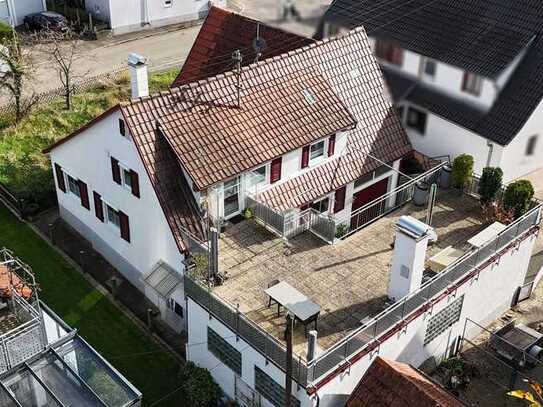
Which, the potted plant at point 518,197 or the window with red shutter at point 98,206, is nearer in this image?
the potted plant at point 518,197

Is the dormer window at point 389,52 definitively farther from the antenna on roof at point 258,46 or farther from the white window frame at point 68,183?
the white window frame at point 68,183

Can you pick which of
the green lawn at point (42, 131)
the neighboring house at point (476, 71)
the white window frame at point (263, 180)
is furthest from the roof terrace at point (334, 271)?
the green lawn at point (42, 131)

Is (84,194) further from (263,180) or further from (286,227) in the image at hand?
(286,227)

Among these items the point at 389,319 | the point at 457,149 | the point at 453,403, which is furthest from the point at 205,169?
the point at 457,149

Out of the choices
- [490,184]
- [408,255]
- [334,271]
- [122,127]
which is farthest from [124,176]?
[490,184]

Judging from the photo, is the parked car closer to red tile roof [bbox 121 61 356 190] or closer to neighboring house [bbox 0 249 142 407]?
red tile roof [bbox 121 61 356 190]

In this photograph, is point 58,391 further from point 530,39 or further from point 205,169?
point 530,39
